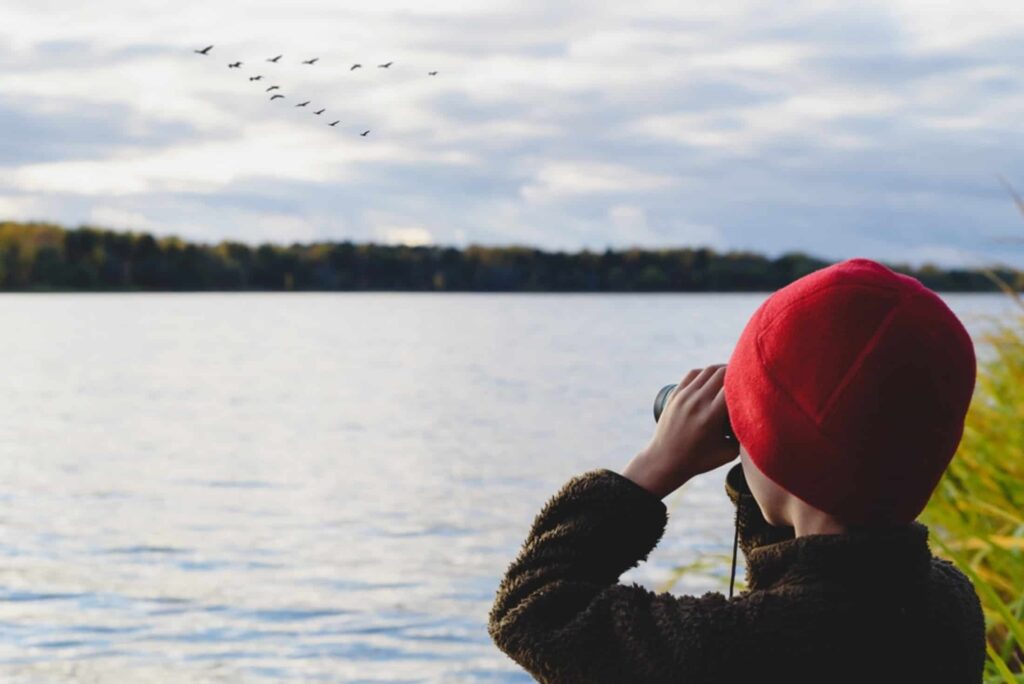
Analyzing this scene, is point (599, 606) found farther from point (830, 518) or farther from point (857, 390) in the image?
point (857, 390)

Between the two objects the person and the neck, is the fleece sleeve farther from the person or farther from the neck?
the neck

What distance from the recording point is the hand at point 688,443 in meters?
1.72

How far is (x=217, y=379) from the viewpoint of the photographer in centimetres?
3406

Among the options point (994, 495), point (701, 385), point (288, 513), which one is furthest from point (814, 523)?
point (288, 513)

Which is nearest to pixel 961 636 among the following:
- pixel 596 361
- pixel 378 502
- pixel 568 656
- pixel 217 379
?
pixel 568 656

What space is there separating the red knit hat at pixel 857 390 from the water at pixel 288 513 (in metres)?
4.84

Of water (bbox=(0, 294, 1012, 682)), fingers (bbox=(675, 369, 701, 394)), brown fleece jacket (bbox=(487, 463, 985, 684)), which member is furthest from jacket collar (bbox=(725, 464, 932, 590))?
water (bbox=(0, 294, 1012, 682))

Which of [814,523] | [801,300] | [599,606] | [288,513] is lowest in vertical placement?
[288,513]

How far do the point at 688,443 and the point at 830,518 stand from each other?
225 millimetres

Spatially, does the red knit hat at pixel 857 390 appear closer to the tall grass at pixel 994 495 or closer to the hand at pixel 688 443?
the hand at pixel 688 443

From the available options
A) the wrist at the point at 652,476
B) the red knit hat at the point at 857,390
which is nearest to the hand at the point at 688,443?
the wrist at the point at 652,476

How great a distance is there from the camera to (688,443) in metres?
1.73

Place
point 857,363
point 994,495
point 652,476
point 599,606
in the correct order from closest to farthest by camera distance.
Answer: point 857,363 → point 599,606 → point 652,476 → point 994,495

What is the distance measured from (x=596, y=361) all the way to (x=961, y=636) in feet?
135
